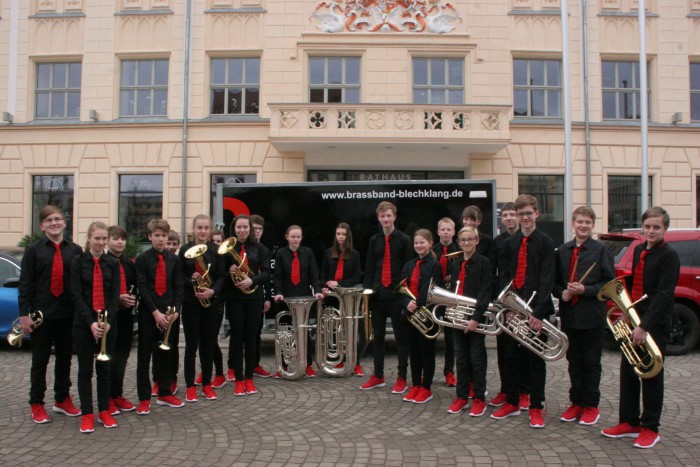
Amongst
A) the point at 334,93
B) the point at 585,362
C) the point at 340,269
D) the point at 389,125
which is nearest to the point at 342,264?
the point at 340,269

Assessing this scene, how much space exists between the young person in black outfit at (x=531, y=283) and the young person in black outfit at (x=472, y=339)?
23cm

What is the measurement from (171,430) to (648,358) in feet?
13.4

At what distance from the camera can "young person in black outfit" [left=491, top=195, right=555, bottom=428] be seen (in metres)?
5.09

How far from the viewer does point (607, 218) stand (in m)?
17.3

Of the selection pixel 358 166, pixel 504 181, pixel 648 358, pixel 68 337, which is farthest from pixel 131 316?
pixel 504 181

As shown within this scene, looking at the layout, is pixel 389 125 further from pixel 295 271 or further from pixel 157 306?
pixel 157 306

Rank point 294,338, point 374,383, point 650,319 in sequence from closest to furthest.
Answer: point 650,319 < point 374,383 < point 294,338

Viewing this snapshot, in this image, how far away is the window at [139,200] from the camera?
17500 mm

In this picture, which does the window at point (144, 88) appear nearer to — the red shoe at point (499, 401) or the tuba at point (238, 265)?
the tuba at point (238, 265)

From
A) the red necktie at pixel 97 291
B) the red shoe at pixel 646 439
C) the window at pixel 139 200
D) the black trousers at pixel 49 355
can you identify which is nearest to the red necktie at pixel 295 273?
the red necktie at pixel 97 291

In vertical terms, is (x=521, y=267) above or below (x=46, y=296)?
above

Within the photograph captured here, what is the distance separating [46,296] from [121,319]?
706mm

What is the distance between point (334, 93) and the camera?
17.4 metres

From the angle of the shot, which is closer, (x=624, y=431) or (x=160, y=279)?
(x=624, y=431)
